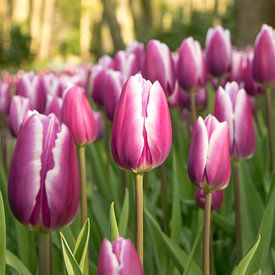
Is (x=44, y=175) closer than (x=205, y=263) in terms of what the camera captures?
Yes

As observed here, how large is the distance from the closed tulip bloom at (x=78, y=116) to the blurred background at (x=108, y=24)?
6.32 metres

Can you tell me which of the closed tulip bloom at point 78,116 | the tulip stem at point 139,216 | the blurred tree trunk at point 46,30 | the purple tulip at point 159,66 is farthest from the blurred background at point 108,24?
the tulip stem at point 139,216

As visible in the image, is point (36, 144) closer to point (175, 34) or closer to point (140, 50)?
point (140, 50)

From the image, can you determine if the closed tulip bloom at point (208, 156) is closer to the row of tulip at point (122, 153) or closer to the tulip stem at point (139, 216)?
the row of tulip at point (122, 153)

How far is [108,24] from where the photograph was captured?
13281 millimetres

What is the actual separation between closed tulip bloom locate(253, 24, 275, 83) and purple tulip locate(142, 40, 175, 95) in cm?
24

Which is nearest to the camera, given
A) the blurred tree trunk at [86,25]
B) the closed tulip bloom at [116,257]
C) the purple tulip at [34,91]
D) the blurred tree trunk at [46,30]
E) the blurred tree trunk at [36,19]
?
the closed tulip bloom at [116,257]

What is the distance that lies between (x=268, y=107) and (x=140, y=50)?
53 centimetres

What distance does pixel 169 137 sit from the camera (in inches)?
45.7

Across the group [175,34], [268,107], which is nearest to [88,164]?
[268,107]

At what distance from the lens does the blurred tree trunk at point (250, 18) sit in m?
7.59

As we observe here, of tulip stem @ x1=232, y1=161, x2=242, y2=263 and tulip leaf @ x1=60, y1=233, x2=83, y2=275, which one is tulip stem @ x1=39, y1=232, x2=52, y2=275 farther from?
tulip stem @ x1=232, y1=161, x2=242, y2=263

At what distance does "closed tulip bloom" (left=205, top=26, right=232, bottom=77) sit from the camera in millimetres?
2291

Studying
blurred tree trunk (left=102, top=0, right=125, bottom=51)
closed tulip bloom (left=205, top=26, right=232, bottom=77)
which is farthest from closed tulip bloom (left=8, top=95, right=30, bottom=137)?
blurred tree trunk (left=102, top=0, right=125, bottom=51)
